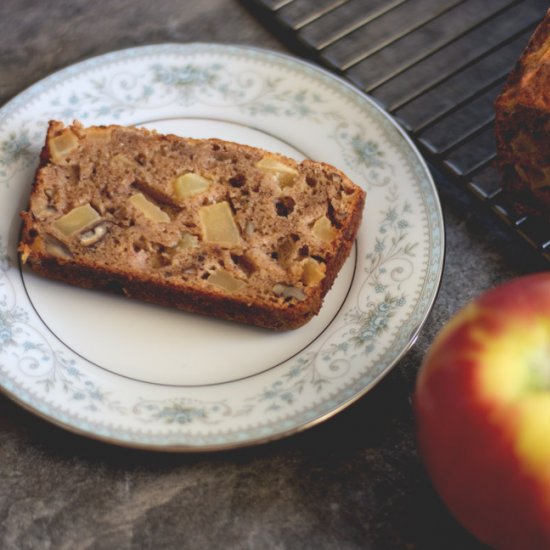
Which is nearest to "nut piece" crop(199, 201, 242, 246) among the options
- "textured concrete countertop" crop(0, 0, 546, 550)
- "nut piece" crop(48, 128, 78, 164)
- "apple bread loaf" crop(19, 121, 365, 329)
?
"apple bread loaf" crop(19, 121, 365, 329)

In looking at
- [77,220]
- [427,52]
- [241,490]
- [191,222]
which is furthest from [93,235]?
[427,52]

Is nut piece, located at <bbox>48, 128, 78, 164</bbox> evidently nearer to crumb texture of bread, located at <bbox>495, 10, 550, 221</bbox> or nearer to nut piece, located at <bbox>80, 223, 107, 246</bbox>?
nut piece, located at <bbox>80, 223, 107, 246</bbox>

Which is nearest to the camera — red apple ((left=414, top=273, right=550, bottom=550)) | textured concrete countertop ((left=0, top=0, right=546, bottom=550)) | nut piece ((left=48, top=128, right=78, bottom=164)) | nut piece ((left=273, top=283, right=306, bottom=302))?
red apple ((left=414, top=273, right=550, bottom=550))

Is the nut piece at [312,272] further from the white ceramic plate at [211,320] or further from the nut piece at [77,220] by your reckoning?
the nut piece at [77,220]

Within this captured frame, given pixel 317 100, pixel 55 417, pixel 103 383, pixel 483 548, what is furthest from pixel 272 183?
pixel 483 548

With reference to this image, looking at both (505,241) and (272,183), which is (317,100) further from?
(505,241)

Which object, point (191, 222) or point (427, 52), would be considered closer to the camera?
point (191, 222)

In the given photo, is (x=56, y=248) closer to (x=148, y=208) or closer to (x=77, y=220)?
(x=77, y=220)
